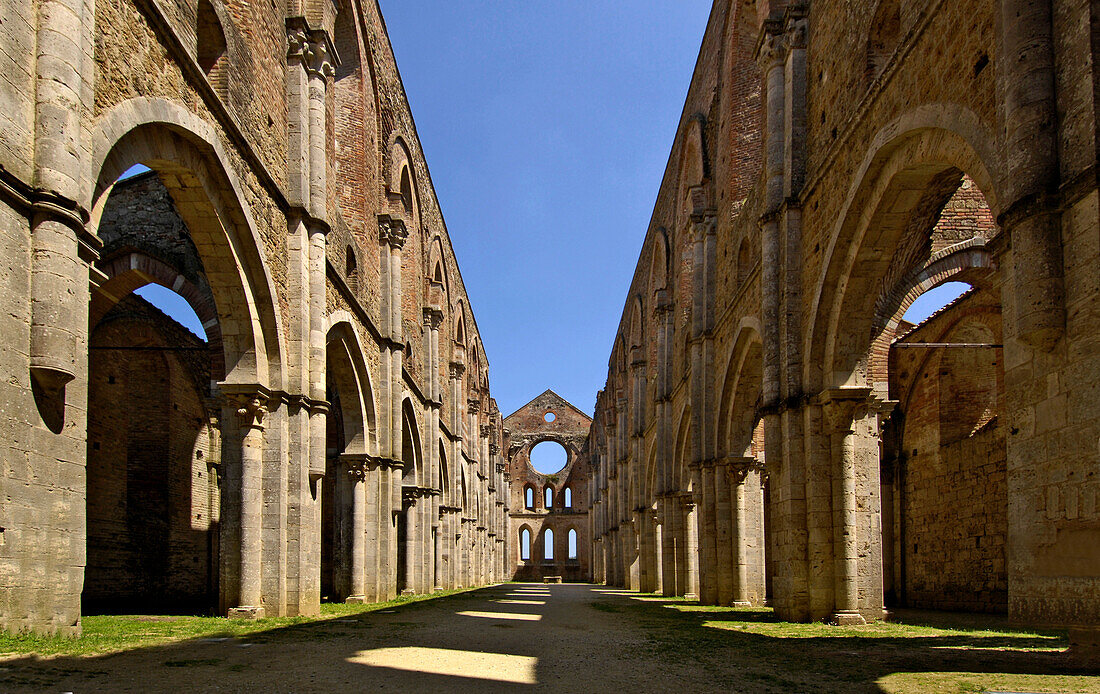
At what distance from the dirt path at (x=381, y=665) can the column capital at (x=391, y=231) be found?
37.6 feet

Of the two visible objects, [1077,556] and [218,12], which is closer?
[1077,556]

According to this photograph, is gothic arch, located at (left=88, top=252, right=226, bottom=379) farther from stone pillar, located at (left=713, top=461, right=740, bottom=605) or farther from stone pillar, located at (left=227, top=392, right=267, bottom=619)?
stone pillar, located at (left=713, top=461, right=740, bottom=605)

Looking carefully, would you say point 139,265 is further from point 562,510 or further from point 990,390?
point 562,510

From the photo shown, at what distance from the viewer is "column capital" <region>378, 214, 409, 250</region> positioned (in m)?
→ 21.5

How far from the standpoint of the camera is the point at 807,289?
43.7 feet

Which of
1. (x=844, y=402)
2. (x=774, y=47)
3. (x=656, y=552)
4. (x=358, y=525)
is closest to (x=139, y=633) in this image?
(x=358, y=525)

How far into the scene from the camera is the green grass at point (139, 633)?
6441 millimetres

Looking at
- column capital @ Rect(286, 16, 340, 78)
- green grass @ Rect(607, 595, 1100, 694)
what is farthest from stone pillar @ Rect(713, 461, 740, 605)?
column capital @ Rect(286, 16, 340, 78)

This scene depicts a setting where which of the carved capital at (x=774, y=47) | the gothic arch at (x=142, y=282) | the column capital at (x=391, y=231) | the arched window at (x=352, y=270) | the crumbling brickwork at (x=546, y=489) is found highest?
the carved capital at (x=774, y=47)

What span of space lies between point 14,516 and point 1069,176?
7841 mm

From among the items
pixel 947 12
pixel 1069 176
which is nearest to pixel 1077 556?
pixel 1069 176

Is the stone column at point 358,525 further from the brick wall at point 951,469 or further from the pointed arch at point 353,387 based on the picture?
the brick wall at point 951,469

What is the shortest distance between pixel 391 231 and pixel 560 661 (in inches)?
592

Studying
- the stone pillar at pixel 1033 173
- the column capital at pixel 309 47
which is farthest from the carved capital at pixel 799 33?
the column capital at pixel 309 47
